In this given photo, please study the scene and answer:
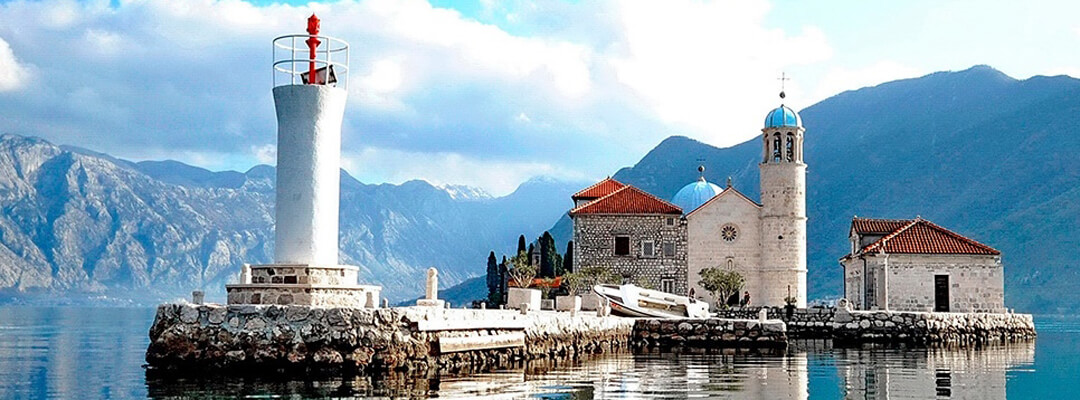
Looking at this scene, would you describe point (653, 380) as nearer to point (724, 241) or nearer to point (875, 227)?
point (875, 227)

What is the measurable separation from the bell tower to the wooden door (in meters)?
6.95

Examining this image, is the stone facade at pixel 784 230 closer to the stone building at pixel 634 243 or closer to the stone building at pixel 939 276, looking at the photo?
the stone building at pixel 634 243

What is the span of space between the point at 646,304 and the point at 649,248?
11.3 metres

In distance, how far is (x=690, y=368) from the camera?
29016 millimetres

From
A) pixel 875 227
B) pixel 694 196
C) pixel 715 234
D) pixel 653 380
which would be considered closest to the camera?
pixel 653 380

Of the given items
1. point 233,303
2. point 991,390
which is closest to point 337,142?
point 233,303

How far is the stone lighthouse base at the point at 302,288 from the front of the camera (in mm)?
25703

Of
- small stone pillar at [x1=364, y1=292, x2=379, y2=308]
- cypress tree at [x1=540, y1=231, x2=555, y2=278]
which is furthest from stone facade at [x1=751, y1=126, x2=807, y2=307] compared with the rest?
small stone pillar at [x1=364, y1=292, x2=379, y2=308]

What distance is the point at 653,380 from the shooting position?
2511 cm

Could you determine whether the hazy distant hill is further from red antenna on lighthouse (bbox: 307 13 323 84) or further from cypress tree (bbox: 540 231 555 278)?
red antenna on lighthouse (bbox: 307 13 323 84)

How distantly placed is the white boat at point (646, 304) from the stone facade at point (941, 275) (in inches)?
310

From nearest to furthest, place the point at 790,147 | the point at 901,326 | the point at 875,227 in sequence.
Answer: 1. the point at 901,326
2. the point at 875,227
3. the point at 790,147

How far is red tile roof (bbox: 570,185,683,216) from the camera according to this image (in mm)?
57281

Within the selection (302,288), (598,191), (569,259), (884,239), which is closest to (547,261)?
(569,259)
